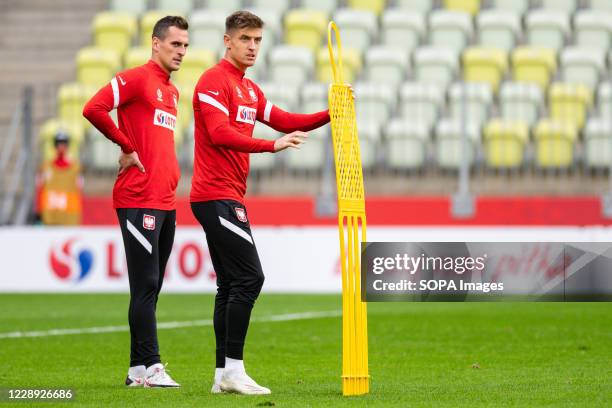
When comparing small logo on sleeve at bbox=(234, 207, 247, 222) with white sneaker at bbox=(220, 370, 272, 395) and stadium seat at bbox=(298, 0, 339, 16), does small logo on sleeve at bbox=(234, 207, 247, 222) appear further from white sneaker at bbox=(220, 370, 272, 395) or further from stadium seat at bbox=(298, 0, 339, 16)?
stadium seat at bbox=(298, 0, 339, 16)

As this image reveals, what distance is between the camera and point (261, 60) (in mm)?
21641

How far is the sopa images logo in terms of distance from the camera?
18047 millimetres

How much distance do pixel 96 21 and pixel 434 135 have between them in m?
6.94

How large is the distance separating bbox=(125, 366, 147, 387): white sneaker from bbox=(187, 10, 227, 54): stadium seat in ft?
49.3

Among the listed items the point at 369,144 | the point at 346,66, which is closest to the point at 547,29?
the point at 346,66

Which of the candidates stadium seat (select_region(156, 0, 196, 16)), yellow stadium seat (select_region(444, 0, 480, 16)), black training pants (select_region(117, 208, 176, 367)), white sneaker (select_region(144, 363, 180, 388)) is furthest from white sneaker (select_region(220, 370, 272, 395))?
stadium seat (select_region(156, 0, 196, 16))

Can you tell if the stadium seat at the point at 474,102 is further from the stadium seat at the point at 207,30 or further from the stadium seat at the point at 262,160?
the stadium seat at the point at 207,30

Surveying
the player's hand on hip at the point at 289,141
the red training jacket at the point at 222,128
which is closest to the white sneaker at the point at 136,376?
the red training jacket at the point at 222,128

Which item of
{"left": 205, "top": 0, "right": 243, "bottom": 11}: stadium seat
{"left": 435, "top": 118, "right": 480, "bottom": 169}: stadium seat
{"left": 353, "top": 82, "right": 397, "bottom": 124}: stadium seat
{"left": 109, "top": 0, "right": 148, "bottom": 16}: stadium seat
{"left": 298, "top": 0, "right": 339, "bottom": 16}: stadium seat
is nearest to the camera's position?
{"left": 435, "top": 118, "right": 480, "bottom": 169}: stadium seat

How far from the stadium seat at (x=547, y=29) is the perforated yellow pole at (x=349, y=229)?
1542cm

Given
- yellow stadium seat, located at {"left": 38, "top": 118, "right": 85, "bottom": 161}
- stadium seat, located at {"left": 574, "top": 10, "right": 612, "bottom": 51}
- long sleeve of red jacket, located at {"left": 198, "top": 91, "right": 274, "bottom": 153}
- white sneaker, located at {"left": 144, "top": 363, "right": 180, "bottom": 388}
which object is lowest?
white sneaker, located at {"left": 144, "top": 363, "right": 180, "bottom": 388}

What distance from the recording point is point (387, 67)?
2106cm

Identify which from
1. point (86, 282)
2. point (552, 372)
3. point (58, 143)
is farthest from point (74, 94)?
point (552, 372)

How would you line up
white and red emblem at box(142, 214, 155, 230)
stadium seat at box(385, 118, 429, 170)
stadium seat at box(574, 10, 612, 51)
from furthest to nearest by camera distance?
stadium seat at box(574, 10, 612, 51), stadium seat at box(385, 118, 429, 170), white and red emblem at box(142, 214, 155, 230)
